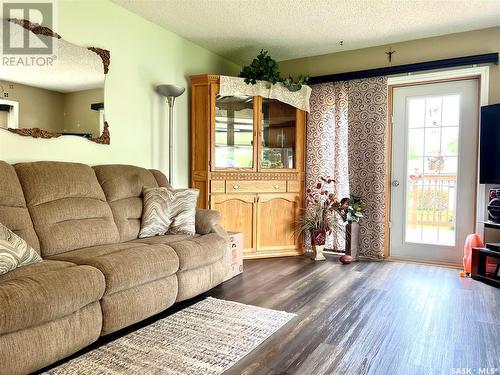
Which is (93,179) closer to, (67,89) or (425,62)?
(67,89)

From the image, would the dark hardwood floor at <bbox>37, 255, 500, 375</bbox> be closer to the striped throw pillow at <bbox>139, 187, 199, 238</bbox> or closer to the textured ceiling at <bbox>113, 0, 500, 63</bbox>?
the striped throw pillow at <bbox>139, 187, 199, 238</bbox>

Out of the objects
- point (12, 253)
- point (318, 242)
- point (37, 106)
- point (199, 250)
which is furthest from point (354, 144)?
point (12, 253)

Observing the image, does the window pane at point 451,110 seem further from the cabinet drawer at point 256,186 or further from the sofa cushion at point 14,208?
the sofa cushion at point 14,208

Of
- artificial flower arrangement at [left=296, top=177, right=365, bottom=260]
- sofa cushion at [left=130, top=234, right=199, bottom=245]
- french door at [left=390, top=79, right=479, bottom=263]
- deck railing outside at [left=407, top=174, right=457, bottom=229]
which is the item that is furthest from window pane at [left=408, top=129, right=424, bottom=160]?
sofa cushion at [left=130, top=234, right=199, bottom=245]

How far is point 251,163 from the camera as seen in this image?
13.8 feet

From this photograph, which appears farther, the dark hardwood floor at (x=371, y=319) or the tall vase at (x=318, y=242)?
the tall vase at (x=318, y=242)

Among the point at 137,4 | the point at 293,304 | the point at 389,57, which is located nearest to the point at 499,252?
the point at 293,304

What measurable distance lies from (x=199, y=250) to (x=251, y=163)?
1.75 metres

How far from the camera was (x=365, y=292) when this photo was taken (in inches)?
117

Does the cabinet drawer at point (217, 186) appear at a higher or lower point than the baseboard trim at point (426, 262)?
higher

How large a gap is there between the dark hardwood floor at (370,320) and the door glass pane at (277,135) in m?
1.29

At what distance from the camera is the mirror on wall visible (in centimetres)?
255
